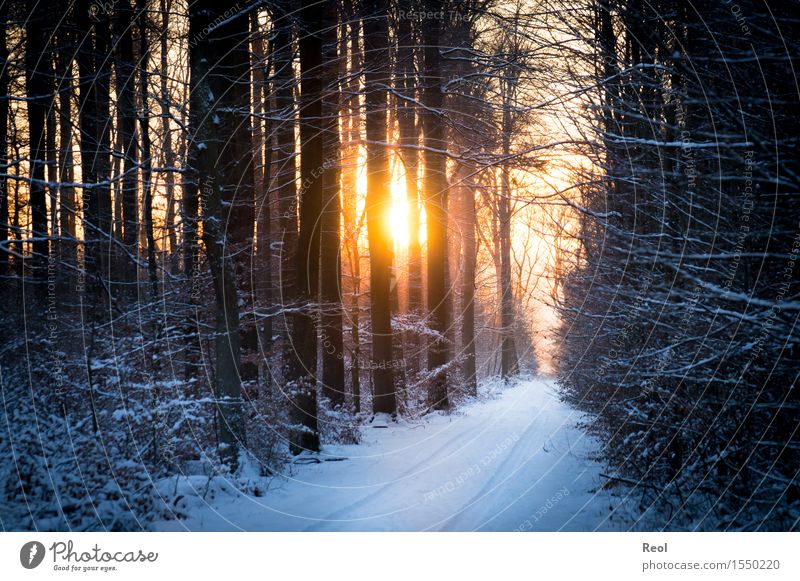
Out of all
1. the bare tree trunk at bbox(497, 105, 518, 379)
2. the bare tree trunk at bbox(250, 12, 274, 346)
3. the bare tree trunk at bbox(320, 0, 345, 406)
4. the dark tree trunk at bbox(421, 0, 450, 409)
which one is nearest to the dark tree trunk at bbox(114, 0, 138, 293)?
the bare tree trunk at bbox(250, 12, 274, 346)

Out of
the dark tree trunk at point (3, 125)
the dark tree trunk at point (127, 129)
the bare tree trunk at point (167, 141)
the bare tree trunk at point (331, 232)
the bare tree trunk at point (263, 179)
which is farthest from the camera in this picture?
the bare tree trunk at point (331, 232)

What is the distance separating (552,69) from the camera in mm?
5840

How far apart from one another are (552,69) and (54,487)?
26.0ft

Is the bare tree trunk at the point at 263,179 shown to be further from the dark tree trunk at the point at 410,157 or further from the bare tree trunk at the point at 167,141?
the dark tree trunk at the point at 410,157

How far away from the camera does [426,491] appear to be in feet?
22.4

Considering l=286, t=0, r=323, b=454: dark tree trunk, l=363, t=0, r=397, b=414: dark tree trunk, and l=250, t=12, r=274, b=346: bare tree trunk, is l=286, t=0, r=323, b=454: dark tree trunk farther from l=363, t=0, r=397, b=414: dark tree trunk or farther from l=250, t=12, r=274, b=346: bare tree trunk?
l=363, t=0, r=397, b=414: dark tree trunk

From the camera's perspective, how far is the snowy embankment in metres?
5.71

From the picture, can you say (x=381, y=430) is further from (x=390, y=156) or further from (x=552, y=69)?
(x=552, y=69)

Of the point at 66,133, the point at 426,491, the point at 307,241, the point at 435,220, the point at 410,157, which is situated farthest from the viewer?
the point at 435,220

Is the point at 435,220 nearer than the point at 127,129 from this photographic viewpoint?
No

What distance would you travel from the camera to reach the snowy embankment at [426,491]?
571 centimetres

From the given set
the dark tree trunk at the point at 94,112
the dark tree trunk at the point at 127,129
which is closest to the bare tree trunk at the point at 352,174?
the dark tree trunk at the point at 127,129

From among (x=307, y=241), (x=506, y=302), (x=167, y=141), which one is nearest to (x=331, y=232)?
(x=307, y=241)

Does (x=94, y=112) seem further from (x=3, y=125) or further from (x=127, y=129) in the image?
(x=3, y=125)
